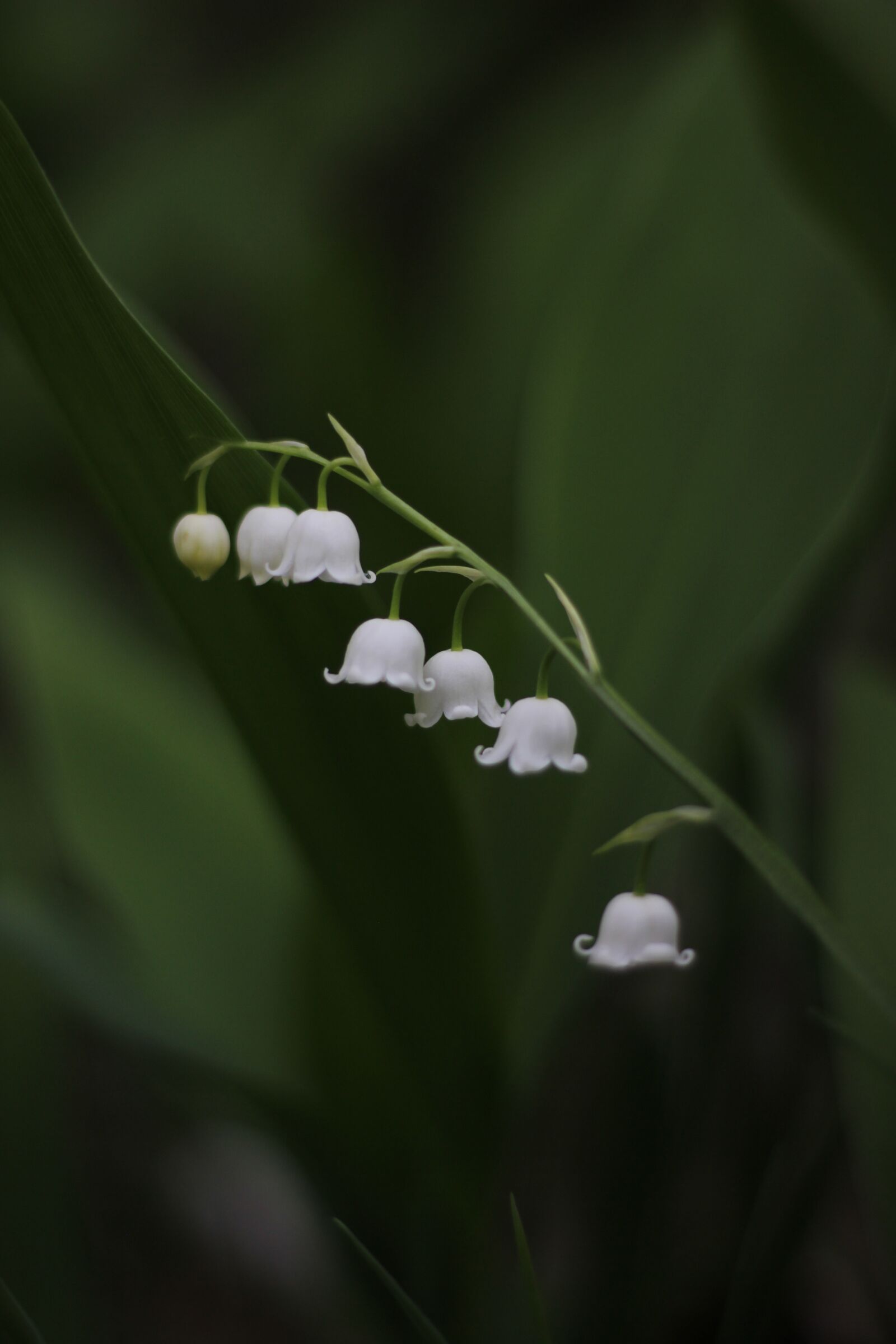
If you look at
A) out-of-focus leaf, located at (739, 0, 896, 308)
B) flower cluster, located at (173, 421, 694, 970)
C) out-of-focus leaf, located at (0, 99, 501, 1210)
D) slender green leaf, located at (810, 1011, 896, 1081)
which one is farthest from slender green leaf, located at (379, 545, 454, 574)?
out-of-focus leaf, located at (739, 0, 896, 308)

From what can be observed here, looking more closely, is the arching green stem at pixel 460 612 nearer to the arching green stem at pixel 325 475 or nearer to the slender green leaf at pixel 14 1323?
the arching green stem at pixel 325 475

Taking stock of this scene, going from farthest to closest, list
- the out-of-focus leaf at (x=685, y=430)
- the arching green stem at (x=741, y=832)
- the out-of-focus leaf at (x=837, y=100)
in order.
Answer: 1. the out-of-focus leaf at (x=685, y=430)
2. the out-of-focus leaf at (x=837, y=100)
3. the arching green stem at (x=741, y=832)

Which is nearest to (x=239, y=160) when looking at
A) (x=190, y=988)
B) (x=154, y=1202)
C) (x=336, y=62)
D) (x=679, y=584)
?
(x=336, y=62)

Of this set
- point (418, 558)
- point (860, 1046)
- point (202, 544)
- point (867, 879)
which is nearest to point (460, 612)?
point (418, 558)

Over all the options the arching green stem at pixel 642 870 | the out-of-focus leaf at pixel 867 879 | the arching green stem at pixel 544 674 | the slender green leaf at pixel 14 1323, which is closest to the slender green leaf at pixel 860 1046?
the out-of-focus leaf at pixel 867 879

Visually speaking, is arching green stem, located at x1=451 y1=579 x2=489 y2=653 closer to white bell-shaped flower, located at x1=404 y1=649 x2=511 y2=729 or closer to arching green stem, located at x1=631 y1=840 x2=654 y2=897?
white bell-shaped flower, located at x1=404 y1=649 x2=511 y2=729
